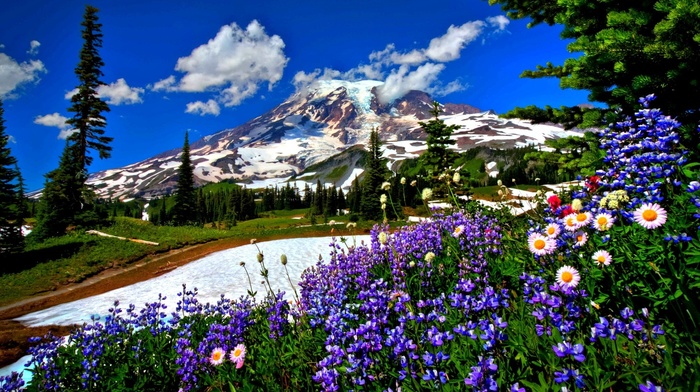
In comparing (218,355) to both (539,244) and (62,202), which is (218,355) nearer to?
(539,244)

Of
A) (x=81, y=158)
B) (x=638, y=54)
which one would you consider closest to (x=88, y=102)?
(x=81, y=158)

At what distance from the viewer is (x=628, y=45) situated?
5301 millimetres

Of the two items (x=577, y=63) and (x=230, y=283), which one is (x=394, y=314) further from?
(x=230, y=283)

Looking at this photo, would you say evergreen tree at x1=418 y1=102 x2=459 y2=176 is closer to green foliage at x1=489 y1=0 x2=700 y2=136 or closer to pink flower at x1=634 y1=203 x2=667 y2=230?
green foliage at x1=489 y1=0 x2=700 y2=136

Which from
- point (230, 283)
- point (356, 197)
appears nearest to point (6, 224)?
point (230, 283)

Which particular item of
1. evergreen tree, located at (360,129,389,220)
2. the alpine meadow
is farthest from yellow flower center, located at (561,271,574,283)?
evergreen tree, located at (360,129,389,220)

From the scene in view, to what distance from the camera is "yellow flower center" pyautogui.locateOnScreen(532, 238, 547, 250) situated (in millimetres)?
3008

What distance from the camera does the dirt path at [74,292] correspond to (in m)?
8.48

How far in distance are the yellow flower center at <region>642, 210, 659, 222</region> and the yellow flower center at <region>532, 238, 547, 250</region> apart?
762 millimetres

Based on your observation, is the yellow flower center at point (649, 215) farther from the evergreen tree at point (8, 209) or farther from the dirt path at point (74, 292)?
the evergreen tree at point (8, 209)

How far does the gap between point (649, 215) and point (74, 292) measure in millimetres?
20382

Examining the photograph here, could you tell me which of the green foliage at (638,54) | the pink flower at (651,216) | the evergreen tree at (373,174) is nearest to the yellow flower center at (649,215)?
the pink flower at (651,216)

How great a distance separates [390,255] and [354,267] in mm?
643

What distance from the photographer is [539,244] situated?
3.03 metres
